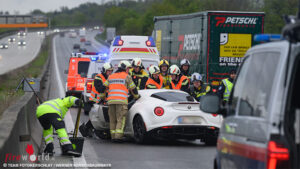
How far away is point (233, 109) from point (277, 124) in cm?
140

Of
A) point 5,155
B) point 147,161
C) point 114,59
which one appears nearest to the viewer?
point 5,155

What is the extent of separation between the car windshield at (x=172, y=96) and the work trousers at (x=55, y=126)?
9.39 feet

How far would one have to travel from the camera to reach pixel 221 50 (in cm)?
2338

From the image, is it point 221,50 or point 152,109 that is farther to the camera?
point 221,50

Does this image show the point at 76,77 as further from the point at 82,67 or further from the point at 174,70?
the point at 174,70

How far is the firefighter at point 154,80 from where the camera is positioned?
15883 millimetres

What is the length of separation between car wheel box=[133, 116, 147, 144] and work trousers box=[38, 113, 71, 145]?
7.76ft

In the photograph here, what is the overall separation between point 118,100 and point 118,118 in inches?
14.7

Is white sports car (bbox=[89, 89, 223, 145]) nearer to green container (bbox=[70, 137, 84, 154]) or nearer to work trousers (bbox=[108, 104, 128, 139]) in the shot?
work trousers (bbox=[108, 104, 128, 139])

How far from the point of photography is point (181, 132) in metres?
13.2

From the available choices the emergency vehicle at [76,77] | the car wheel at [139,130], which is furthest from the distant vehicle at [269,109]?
the emergency vehicle at [76,77]

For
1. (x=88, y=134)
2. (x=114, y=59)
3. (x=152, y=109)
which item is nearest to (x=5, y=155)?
(x=152, y=109)

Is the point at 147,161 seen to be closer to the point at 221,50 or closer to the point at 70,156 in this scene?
the point at 70,156

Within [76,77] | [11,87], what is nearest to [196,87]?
[76,77]
